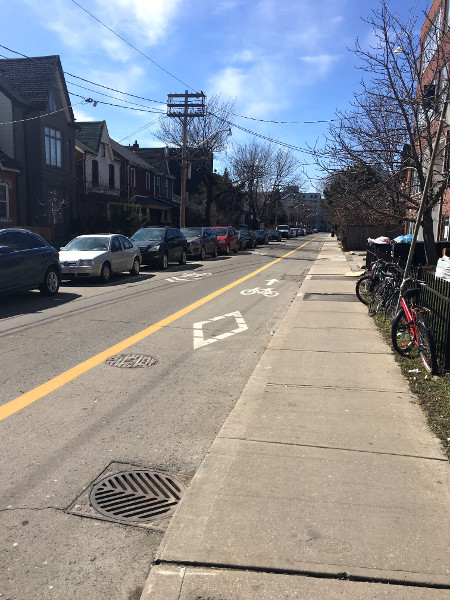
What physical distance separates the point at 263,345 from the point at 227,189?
4321cm

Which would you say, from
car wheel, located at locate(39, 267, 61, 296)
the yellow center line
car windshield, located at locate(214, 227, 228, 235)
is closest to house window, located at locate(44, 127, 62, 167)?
car windshield, located at locate(214, 227, 228, 235)

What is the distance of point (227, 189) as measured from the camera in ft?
160

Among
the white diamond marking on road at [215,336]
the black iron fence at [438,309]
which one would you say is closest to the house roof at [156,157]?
the white diamond marking on road at [215,336]

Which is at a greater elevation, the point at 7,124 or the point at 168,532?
the point at 7,124

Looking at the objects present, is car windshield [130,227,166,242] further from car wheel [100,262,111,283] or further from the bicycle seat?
the bicycle seat

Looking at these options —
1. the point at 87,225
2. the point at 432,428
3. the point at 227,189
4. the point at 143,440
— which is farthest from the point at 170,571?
the point at 227,189

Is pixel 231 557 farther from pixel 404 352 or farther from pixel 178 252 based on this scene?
pixel 178 252

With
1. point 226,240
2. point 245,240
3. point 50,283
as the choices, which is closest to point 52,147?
point 226,240

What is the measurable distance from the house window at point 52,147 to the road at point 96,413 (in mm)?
19333

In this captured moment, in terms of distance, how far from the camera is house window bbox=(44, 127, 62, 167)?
89.4ft

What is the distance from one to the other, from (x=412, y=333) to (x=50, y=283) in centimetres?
852

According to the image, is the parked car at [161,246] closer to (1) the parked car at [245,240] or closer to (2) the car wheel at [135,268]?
(2) the car wheel at [135,268]

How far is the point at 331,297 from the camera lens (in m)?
12.1

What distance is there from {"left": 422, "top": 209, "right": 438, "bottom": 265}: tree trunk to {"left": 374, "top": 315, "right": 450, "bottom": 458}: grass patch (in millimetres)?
5483
